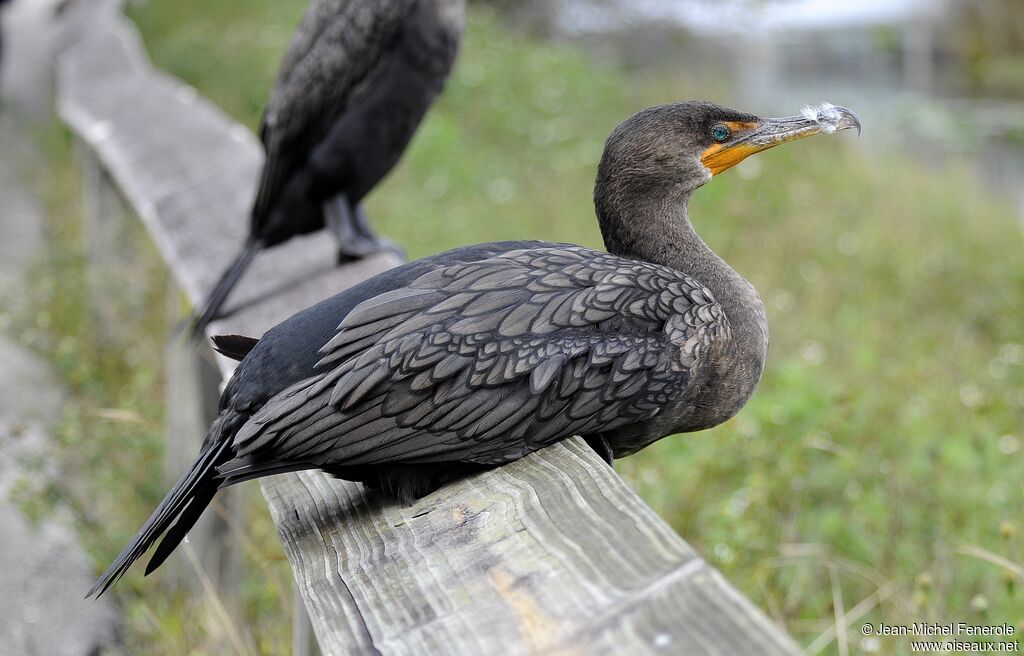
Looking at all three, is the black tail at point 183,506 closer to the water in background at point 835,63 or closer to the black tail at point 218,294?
the black tail at point 218,294

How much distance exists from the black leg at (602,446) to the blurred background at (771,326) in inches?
27.6

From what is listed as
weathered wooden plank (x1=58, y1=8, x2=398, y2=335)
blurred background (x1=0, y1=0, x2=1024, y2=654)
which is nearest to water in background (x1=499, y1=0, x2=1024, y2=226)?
blurred background (x1=0, y1=0, x2=1024, y2=654)

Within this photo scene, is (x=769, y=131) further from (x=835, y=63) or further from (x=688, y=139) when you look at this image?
(x=835, y=63)

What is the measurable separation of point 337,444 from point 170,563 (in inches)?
92.3

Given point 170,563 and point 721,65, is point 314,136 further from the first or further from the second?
point 721,65

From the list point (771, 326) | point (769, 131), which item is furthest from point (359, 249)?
point (771, 326)

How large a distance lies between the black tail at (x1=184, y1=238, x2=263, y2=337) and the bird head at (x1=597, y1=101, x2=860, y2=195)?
118cm

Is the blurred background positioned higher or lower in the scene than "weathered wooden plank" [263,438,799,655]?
lower

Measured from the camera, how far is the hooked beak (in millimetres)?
2195

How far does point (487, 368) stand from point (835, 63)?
17581 millimetres

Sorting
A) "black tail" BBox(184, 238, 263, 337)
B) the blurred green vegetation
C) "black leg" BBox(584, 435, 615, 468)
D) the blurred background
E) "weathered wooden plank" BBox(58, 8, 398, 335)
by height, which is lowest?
the blurred green vegetation

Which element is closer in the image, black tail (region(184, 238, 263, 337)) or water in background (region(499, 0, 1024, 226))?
black tail (region(184, 238, 263, 337))

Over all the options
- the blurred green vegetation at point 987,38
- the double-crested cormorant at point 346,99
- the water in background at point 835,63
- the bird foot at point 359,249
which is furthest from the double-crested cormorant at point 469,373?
the blurred green vegetation at point 987,38

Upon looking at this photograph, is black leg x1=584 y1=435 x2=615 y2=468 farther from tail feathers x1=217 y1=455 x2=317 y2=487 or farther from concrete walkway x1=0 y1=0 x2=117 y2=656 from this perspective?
concrete walkway x1=0 y1=0 x2=117 y2=656
